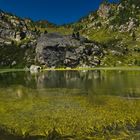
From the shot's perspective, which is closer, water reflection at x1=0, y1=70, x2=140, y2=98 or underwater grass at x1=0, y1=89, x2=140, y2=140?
underwater grass at x1=0, y1=89, x2=140, y2=140

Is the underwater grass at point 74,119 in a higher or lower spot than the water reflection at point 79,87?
lower

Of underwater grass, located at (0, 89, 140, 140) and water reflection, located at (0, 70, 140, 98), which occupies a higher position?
water reflection, located at (0, 70, 140, 98)

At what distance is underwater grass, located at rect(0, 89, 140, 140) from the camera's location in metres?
41.4

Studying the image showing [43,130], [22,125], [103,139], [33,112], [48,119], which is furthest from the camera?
[33,112]

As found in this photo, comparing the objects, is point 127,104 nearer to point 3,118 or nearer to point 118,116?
point 118,116

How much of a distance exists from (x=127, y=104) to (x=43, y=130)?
91.0 ft

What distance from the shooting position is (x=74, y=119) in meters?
50.6

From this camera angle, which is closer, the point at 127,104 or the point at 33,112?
the point at 33,112

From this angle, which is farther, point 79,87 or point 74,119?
point 79,87

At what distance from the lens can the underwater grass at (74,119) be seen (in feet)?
136

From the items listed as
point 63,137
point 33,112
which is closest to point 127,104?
point 33,112

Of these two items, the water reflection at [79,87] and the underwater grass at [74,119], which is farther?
the water reflection at [79,87]

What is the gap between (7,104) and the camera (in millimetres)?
68375

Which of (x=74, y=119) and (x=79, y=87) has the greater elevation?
(x=79, y=87)
